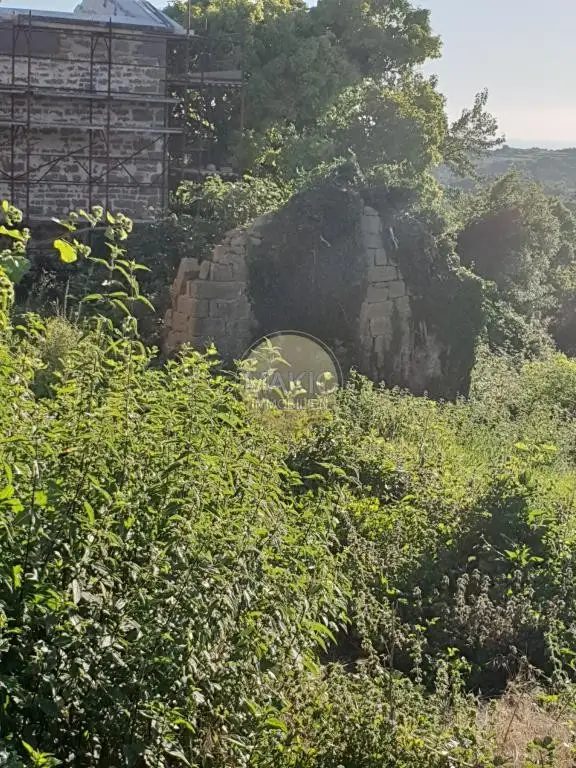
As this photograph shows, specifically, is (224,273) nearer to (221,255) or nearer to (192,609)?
(221,255)

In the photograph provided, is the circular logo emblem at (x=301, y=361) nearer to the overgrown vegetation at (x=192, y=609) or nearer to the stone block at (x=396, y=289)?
the stone block at (x=396, y=289)

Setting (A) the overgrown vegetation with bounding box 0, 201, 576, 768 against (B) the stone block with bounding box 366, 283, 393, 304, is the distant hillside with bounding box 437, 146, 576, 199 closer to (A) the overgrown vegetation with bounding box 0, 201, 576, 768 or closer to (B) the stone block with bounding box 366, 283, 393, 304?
(B) the stone block with bounding box 366, 283, 393, 304

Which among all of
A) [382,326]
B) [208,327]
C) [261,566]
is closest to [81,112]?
[208,327]

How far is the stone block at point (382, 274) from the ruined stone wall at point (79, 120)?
7.73 meters

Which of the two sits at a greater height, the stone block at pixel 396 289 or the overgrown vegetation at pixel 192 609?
the stone block at pixel 396 289


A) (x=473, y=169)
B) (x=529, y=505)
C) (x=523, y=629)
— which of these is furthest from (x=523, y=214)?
(x=523, y=629)

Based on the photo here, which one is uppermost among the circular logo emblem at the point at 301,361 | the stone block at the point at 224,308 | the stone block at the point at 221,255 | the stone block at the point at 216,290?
the stone block at the point at 221,255

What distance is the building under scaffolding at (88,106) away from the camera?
19344 millimetres

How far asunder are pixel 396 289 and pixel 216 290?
7.70ft

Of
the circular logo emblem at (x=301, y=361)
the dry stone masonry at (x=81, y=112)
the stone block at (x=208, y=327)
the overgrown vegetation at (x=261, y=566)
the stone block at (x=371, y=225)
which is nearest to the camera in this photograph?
A: the overgrown vegetation at (x=261, y=566)

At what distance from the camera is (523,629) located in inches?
229

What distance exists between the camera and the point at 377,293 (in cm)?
1280

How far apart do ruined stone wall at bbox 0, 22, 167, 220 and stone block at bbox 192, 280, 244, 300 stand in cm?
716

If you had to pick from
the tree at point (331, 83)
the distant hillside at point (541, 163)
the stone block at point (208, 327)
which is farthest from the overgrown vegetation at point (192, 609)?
the distant hillside at point (541, 163)
